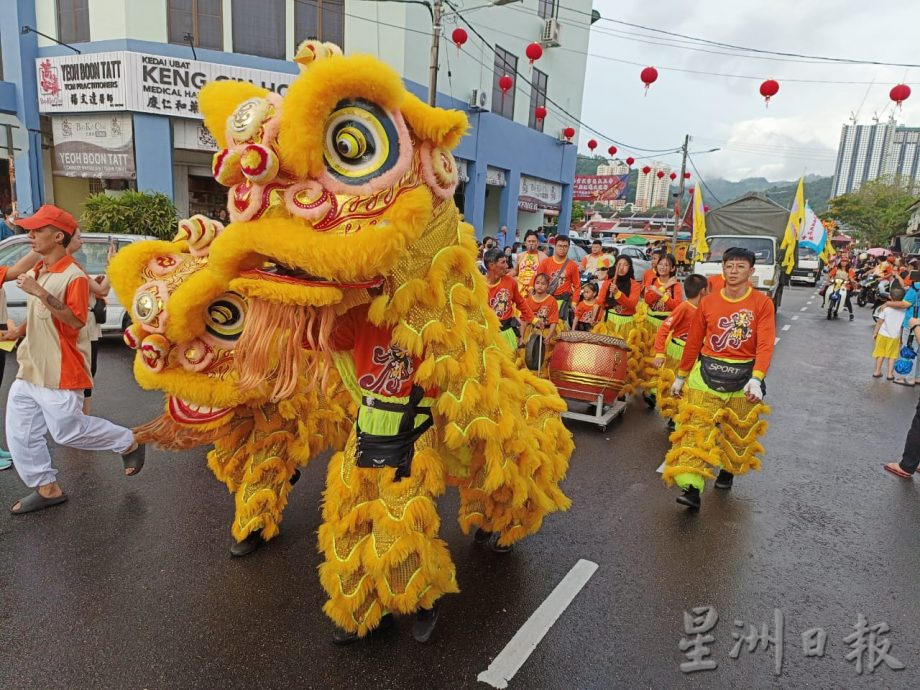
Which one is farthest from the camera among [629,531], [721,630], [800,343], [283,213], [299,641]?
[800,343]

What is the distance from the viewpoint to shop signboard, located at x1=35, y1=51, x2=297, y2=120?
1229cm

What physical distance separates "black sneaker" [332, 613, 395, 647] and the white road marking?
0.45 m

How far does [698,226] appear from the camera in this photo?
14086mm

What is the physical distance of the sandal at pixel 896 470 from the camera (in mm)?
4836

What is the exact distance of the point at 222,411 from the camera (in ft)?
9.54

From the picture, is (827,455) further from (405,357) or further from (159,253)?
(159,253)

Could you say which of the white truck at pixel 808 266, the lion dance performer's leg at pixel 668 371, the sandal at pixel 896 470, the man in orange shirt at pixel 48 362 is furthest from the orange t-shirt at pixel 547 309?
the white truck at pixel 808 266

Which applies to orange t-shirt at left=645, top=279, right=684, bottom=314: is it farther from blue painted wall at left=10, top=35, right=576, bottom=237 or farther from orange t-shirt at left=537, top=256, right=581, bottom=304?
blue painted wall at left=10, top=35, right=576, bottom=237

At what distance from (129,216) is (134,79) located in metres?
3.76

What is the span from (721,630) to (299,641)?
193 cm

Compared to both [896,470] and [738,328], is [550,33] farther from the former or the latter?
[738,328]

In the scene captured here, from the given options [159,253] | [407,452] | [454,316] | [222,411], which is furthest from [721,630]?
[159,253]

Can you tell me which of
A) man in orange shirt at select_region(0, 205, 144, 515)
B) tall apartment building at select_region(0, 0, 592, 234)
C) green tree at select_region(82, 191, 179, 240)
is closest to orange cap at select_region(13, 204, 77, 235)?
man in orange shirt at select_region(0, 205, 144, 515)

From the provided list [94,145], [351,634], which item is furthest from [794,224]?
[94,145]
